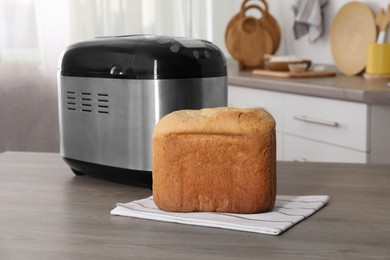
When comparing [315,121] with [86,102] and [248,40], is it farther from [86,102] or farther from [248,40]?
[86,102]

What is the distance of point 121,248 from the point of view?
926mm

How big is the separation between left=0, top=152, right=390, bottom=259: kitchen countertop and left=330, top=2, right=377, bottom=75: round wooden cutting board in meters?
2.00

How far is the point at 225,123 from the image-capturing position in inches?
42.4

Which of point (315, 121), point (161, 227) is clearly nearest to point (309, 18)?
point (315, 121)

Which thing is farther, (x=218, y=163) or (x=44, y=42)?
→ (x=44, y=42)

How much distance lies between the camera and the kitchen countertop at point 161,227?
91 centimetres

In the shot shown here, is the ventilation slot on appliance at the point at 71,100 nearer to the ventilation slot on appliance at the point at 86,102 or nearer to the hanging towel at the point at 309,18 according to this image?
the ventilation slot on appliance at the point at 86,102

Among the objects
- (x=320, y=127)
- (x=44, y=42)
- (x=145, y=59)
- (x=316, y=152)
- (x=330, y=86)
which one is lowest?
(x=316, y=152)

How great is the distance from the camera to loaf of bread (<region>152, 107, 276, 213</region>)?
106cm

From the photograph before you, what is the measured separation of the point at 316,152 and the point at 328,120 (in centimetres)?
17

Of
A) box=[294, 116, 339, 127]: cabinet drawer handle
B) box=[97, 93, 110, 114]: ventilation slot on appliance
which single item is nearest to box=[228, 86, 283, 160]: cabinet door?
box=[294, 116, 339, 127]: cabinet drawer handle

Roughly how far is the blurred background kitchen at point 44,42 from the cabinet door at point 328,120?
834 mm

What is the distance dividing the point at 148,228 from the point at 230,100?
8.08 ft

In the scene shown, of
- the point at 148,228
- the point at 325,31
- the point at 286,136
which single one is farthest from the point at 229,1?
the point at 148,228
